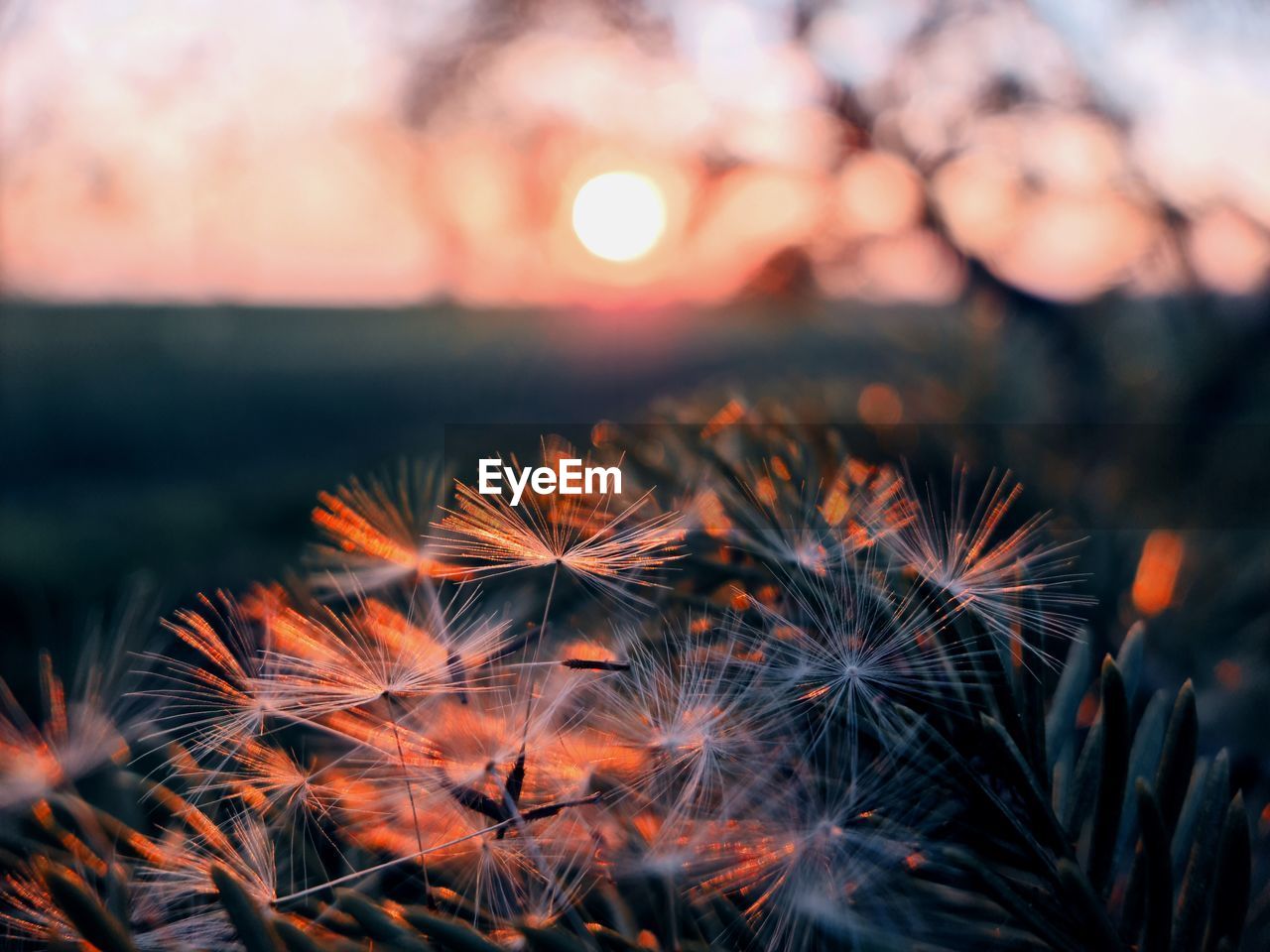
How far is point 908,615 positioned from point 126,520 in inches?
103

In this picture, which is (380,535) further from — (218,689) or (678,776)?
(678,776)

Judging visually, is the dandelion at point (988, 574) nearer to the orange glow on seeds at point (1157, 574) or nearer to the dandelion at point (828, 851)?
the dandelion at point (828, 851)

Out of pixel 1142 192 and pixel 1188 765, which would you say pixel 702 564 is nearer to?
pixel 1188 765

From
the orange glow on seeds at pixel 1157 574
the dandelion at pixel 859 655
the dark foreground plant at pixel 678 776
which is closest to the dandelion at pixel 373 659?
the dark foreground plant at pixel 678 776

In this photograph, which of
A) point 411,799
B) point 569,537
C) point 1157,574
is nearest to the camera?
point 411,799

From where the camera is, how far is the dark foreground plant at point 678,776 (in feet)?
1.18

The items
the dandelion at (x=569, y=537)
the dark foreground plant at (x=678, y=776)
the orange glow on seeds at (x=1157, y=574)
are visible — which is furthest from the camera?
the orange glow on seeds at (x=1157, y=574)

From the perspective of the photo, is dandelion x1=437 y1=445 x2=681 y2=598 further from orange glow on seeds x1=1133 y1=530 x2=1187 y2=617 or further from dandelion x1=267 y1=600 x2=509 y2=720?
orange glow on seeds x1=1133 y1=530 x2=1187 y2=617

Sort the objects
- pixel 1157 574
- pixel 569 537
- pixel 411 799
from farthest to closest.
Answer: pixel 1157 574 < pixel 569 537 < pixel 411 799

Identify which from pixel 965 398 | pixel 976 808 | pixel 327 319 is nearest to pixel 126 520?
pixel 965 398
